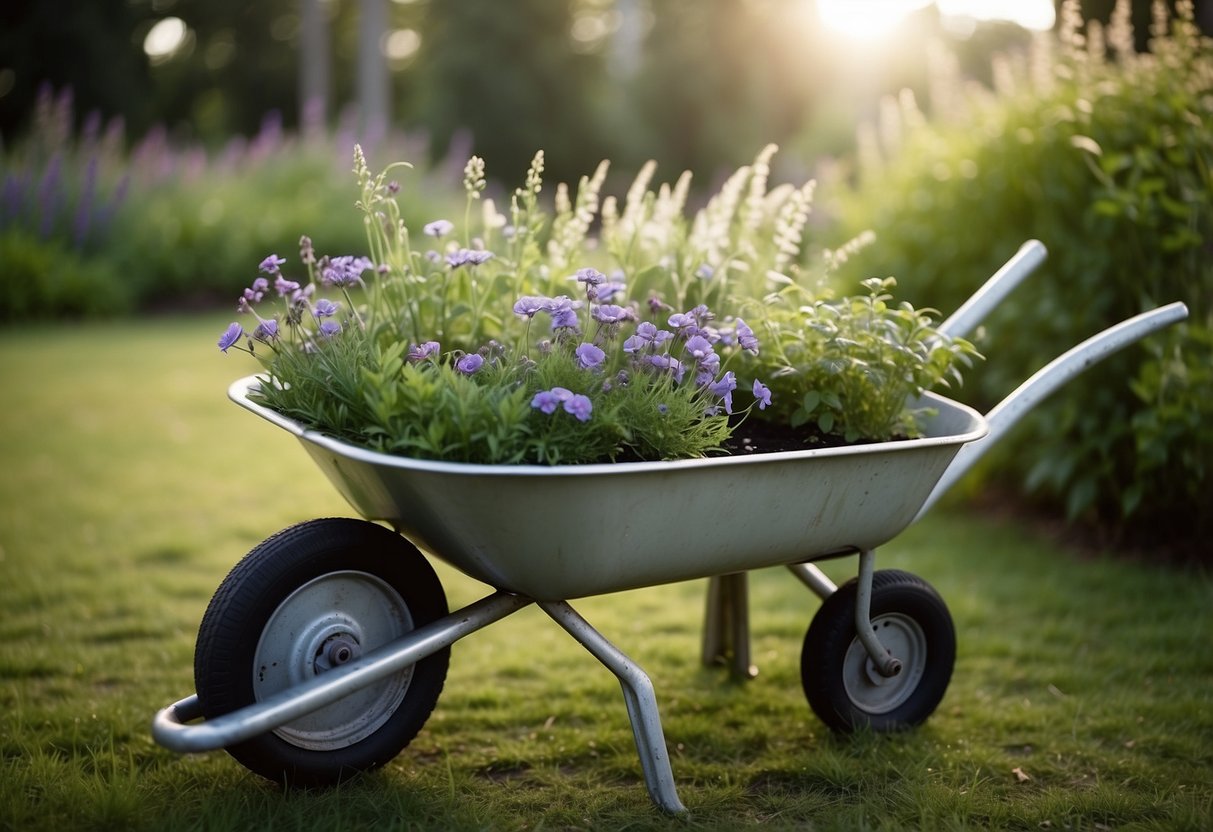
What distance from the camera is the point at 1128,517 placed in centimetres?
345

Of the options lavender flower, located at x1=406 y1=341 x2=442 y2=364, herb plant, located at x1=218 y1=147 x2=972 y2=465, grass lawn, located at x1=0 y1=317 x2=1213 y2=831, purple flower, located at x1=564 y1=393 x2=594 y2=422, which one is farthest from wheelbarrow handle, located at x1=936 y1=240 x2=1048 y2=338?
lavender flower, located at x1=406 y1=341 x2=442 y2=364

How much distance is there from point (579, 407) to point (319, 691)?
60 cm

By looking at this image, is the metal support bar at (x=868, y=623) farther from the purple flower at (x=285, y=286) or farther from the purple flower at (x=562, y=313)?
the purple flower at (x=285, y=286)

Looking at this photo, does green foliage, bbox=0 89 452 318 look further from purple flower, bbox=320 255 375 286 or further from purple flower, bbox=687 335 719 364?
purple flower, bbox=687 335 719 364

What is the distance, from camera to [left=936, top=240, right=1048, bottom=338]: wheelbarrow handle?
2303 millimetres

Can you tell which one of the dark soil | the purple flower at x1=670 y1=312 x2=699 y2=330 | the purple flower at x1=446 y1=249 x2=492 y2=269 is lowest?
the dark soil

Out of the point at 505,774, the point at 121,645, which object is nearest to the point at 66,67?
the point at 121,645

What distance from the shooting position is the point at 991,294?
7.62 ft

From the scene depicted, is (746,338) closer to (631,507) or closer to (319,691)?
(631,507)

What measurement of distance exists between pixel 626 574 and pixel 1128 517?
94.2 inches

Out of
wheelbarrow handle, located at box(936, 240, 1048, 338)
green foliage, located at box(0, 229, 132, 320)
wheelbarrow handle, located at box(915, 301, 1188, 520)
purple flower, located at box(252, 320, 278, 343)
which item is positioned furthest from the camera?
green foliage, located at box(0, 229, 132, 320)

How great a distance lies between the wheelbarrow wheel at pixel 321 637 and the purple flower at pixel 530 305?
46cm

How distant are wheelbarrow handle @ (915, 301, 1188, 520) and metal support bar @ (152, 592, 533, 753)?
39.2 inches

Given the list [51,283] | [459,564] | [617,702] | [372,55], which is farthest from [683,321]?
[372,55]
